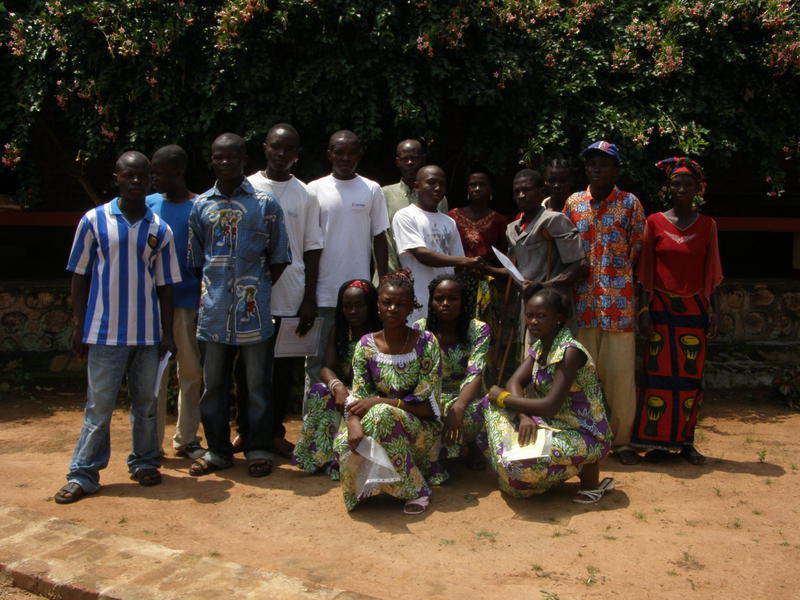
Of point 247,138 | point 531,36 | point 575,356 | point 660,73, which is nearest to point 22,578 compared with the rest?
point 575,356

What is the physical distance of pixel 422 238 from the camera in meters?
4.66

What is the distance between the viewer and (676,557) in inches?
129

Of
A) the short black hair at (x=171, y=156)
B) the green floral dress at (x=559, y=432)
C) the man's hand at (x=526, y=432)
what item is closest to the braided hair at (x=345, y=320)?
the green floral dress at (x=559, y=432)

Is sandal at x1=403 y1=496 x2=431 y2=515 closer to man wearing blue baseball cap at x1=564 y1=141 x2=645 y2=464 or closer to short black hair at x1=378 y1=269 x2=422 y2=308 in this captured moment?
short black hair at x1=378 y1=269 x2=422 y2=308

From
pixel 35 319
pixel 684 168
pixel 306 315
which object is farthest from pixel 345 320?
pixel 35 319

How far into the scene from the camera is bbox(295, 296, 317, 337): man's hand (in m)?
4.54

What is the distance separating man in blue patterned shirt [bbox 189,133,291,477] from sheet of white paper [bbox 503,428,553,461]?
1423 mm

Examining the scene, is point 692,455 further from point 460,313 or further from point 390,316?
point 390,316

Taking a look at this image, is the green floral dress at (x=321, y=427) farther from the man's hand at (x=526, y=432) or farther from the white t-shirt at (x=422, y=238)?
the man's hand at (x=526, y=432)

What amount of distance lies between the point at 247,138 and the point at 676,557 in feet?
14.0

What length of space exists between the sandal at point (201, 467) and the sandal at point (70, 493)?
1.90 feet

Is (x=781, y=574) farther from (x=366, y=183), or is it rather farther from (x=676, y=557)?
(x=366, y=183)

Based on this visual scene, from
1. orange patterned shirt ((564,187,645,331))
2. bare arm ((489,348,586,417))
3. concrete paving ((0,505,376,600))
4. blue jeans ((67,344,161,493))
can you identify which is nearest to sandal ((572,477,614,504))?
bare arm ((489,348,586,417))

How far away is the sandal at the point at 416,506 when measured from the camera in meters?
3.82
